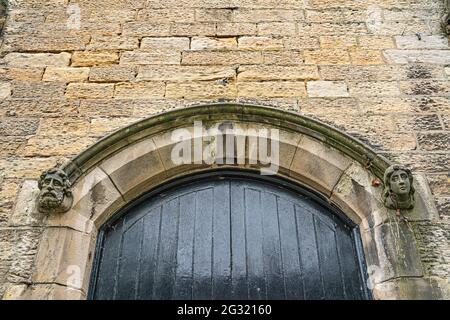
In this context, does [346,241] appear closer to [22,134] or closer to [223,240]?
[223,240]

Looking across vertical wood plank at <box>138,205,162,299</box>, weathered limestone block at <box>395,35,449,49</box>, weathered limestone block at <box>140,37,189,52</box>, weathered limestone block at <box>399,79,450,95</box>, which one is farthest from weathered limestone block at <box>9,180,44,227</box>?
weathered limestone block at <box>395,35,449,49</box>

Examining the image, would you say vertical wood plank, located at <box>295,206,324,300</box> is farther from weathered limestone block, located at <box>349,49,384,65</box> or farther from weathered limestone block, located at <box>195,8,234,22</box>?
weathered limestone block, located at <box>195,8,234,22</box>

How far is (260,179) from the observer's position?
349 centimetres

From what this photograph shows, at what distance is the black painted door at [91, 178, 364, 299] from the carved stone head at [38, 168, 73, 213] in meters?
0.35

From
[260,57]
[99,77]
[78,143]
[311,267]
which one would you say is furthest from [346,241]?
[99,77]

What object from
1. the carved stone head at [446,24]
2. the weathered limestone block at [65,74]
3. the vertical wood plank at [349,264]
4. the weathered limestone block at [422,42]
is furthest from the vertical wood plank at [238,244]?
the carved stone head at [446,24]

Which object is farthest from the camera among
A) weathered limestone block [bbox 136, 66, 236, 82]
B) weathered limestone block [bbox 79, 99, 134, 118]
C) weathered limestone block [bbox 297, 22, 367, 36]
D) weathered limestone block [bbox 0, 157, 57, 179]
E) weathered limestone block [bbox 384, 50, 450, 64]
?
weathered limestone block [bbox 297, 22, 367, 36]

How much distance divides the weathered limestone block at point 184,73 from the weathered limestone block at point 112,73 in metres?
0.07

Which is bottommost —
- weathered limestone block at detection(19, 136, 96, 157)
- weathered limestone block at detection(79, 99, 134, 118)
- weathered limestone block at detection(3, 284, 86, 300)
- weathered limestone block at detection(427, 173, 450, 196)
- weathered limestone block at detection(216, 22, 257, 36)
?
weathered limestone block at detection(3, 284, 86, 300)

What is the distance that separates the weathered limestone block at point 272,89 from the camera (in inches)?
144

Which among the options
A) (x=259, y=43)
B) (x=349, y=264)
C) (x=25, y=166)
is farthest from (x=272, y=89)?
(x=25, y=166)

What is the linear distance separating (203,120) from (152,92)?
0.48 metres

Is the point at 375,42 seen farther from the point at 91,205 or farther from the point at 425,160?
the point at 91,205

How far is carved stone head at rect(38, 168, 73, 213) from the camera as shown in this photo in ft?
9.77
